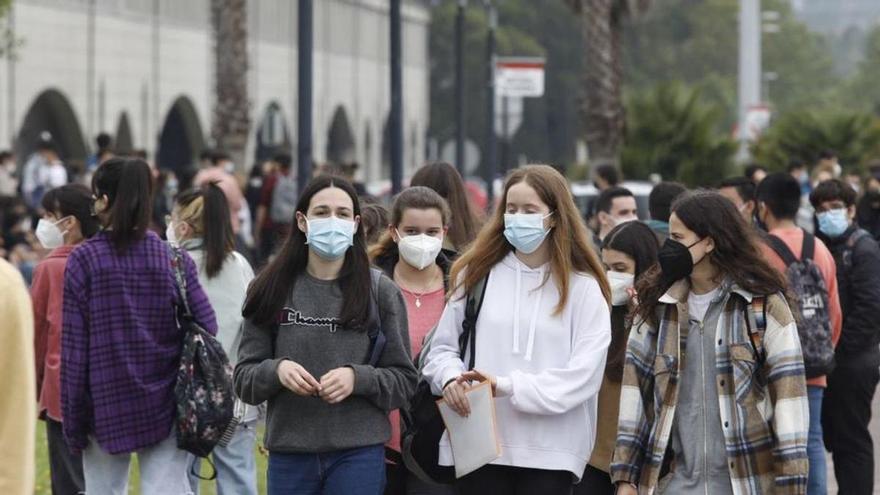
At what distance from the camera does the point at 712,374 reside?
21.1ft

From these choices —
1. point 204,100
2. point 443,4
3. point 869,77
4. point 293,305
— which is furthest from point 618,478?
point 869,77

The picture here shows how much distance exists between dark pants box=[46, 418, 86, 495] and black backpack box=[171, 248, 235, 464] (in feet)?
3.41

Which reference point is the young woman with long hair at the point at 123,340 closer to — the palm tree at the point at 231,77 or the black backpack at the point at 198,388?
the black backpack at the point at 198,388

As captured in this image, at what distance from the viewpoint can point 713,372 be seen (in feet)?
21.1

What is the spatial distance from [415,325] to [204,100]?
164ft

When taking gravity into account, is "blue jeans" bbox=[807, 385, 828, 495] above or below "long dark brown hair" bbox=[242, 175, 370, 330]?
below

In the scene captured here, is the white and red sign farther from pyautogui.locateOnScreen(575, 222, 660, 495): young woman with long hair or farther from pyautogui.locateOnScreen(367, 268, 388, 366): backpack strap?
pyautogui.locateOnScreen(367, 268, 388, 366): backpack strap

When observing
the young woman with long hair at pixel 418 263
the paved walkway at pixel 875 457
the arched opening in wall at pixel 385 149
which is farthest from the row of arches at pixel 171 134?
the young woman with long hair at pixel 418 263

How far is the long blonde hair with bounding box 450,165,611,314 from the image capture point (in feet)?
22.4

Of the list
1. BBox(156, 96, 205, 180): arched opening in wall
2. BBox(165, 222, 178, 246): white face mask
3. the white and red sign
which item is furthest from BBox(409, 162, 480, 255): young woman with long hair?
BBox(156, 96, 205, 180): arched opening in wall

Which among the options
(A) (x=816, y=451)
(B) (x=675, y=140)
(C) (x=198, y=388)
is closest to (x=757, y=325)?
(C) (x=198, y=388)

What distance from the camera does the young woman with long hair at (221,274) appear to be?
367 inches

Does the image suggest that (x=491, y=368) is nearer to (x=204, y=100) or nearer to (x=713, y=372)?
(x=713, y=372)

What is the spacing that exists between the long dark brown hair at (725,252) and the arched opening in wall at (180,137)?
49.7m
